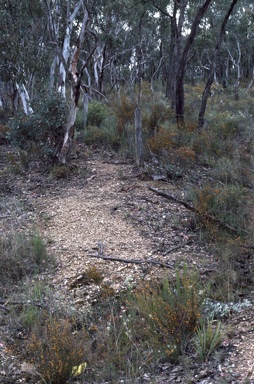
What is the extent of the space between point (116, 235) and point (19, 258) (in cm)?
140

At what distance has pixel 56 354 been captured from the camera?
12.0 ft

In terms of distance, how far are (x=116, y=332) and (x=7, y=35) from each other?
344 inches

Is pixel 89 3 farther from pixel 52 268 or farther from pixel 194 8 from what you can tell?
pixel 194 8

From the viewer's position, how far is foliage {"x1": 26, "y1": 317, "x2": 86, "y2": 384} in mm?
3650

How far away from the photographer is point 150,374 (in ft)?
12.5

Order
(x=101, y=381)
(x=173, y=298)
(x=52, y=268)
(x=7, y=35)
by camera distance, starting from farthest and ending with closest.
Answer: (x=7, y=35), (x=52, y=268), (x=173, y=298), (x=101, y=381)

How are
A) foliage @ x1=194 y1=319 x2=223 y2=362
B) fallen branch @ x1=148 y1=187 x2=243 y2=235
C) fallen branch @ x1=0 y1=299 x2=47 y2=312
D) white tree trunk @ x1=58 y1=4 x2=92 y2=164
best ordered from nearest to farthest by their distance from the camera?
1. foliage @ x1=194 y1=319 x2=223 y2=362
2. fallen branch @ x1=0 y1=299 x2=47 y2=312
3. fallen branch @ x1=148 y1=187 x2=243 y2=235
4. white tree trunk @ x1=58 y1=4 x2=92 y2=164

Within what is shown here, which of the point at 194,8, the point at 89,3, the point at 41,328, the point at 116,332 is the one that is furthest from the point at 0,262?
the point at 194,8

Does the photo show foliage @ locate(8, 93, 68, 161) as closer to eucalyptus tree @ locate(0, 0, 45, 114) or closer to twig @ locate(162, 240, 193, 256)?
eucalyptus tree @ locate(0, 0, 45, 114)

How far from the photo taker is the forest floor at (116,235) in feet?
12.6

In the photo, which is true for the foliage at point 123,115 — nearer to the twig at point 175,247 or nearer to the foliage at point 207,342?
the twig at point 175,247

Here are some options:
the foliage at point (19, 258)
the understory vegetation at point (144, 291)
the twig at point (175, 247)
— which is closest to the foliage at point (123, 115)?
the understory vegetation at point (144, 291)

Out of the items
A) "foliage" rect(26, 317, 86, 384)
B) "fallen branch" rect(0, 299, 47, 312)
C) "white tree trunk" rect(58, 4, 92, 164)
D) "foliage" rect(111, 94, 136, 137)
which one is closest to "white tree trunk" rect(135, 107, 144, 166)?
"white tree trunk" rect(58, 4, 92, 164)

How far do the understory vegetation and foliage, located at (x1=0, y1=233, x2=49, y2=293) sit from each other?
0.01m
